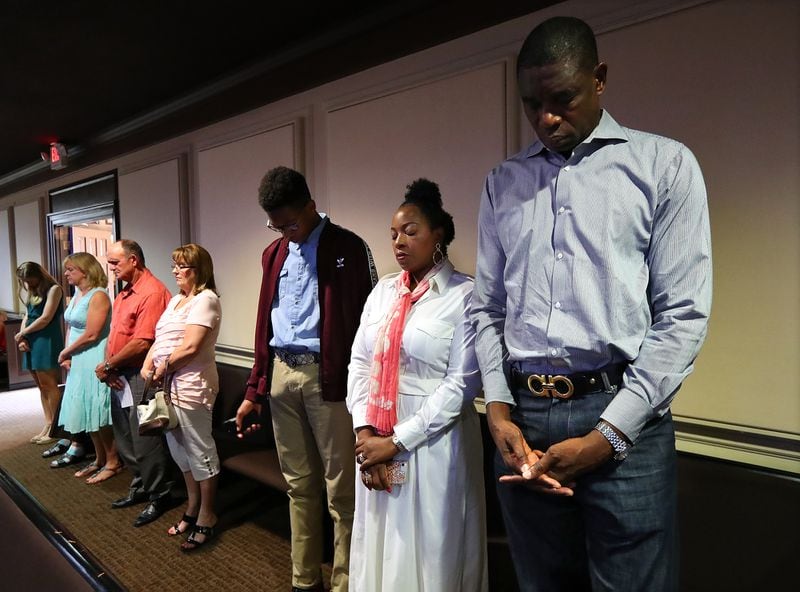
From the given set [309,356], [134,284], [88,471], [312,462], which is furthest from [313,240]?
[88,471]

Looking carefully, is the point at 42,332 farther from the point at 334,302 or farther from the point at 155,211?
the point at 334,302

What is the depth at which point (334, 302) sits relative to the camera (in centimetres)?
176

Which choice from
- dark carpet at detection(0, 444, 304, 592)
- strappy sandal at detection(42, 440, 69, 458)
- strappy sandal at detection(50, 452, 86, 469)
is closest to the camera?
dark carpet at detection(0, 444, 304, 592)

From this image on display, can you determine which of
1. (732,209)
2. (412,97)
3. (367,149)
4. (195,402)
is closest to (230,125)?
(367,149)

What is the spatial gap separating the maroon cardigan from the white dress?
0.30 m

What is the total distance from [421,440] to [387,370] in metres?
0.20

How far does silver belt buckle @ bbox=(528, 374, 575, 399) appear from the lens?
0.86 m

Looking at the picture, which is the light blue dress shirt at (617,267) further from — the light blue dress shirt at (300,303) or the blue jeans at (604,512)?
the light blue dress shirt at (300,303)

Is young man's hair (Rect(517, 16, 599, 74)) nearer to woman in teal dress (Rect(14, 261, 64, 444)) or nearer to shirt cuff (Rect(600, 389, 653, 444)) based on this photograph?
shirt cuff (Rect(600, 389, 653, 444))

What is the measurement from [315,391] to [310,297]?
0.32 m

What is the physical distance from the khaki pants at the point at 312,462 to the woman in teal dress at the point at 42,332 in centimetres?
278

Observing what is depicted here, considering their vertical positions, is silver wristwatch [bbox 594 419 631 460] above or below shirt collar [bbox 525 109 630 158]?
below

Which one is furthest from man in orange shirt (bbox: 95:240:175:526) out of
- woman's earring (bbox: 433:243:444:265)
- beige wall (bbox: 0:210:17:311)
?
beige wall (bbox: 0:210:17:311)

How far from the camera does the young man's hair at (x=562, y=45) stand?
816mm
